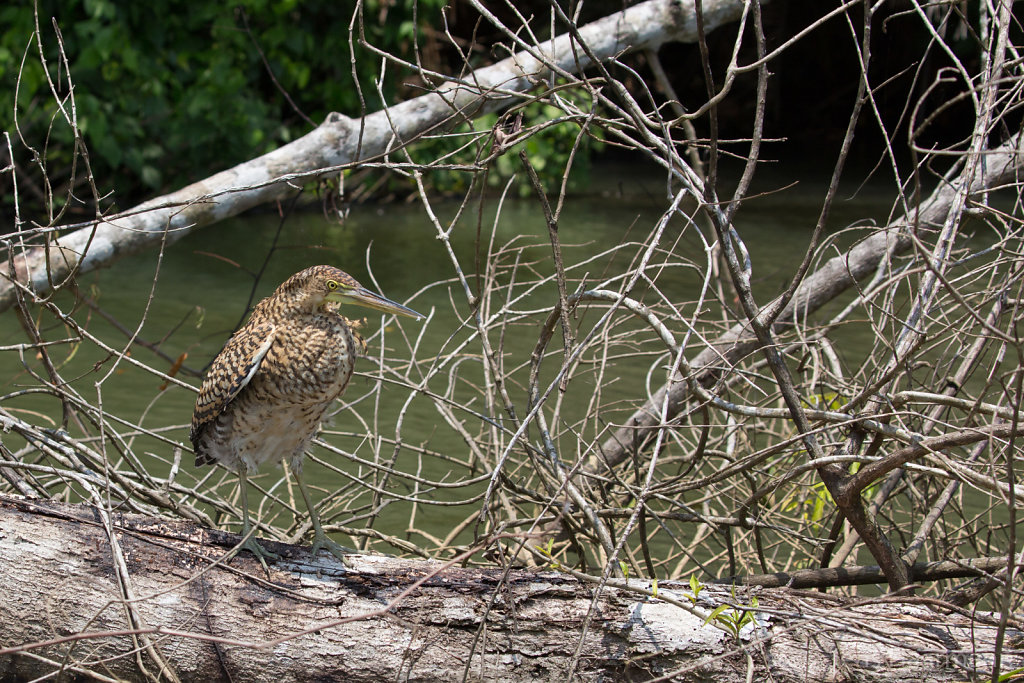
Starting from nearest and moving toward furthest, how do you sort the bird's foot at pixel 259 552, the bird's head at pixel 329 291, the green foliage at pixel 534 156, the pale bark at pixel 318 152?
1. the bird's foot at pixel 259 552
2. the bird's head at pixel 329 291
3. the pale bark at pixel 318 152
4. the green foliage at pixel 534 156

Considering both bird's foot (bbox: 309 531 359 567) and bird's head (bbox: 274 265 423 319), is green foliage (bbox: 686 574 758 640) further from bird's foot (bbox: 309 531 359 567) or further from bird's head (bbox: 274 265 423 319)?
bird's head (bbox: 274 265 423 319)

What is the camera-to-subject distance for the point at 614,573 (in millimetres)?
3162

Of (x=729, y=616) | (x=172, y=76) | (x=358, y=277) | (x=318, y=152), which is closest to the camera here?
(x=729, y=616)

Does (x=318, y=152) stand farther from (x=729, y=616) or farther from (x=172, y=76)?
(x=172, y=76)

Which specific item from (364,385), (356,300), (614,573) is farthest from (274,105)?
(614,573)

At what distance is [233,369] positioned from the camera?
3193 mm

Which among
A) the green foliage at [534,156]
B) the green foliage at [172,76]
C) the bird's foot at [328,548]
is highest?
the green foliage at [172,76]

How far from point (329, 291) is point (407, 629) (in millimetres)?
1211

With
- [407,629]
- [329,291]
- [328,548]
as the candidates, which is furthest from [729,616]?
[329,291]

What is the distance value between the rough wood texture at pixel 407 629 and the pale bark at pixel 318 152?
1.64 m

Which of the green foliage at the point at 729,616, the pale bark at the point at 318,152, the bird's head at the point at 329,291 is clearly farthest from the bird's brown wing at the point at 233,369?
the green foliage at the point at 729,616

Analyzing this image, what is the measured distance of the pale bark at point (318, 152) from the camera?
415cm

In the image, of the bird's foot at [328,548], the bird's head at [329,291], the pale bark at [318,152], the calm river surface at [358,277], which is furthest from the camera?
the calm river surface at [358,277]

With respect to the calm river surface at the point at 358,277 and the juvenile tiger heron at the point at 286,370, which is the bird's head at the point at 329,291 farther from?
the calm river surface at the point at 358,277
